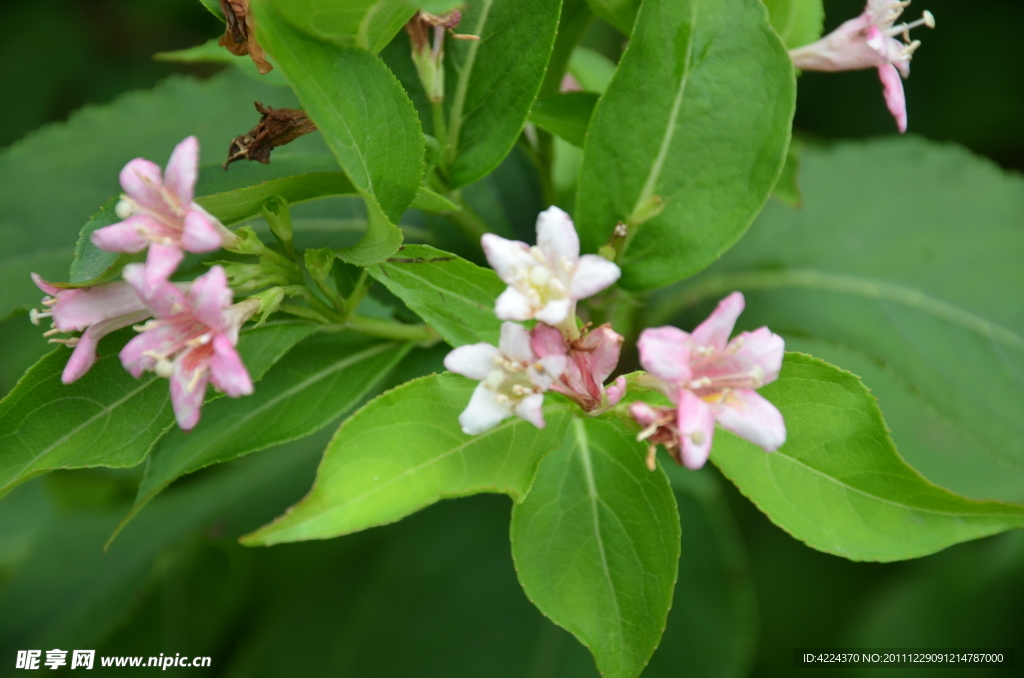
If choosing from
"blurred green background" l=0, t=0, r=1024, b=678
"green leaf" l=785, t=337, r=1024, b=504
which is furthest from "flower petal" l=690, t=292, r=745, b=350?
"green leaf" l=785, t=337, r=1024, b=504

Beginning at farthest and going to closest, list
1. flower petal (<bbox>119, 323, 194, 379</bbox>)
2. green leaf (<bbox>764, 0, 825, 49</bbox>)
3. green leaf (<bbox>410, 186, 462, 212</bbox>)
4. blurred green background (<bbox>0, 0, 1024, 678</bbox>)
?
1. blurred green background (<bbox>0, 0, 1024, 678</bbox>)
2. green leaf (<bbox>764, 0, 825, 49</bbox>)
3. green leaf (<bbox>410, 186, 462, 212</bbox>)
4. flower petal (<bbox>119, 323, 194, 379</bbox>)

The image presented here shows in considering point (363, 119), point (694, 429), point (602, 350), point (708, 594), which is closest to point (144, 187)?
point (363, 119)

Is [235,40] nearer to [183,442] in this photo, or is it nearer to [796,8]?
[183,442]

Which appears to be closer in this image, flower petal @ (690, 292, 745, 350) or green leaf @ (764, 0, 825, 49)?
flower petal @ (690, 292, 745, 350)

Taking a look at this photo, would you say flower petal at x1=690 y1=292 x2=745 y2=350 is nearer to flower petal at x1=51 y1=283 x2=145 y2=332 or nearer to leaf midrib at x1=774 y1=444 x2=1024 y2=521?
leaf midrib at x1=774 y1=444 x2=1024 y2=521

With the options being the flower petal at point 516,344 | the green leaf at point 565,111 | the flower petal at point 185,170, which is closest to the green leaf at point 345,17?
the flower petal at point 185,170

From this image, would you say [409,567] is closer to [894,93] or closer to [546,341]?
[546,341]

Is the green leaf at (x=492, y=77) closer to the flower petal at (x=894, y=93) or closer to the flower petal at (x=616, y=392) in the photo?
the flower petal at (x=616, y=392)
